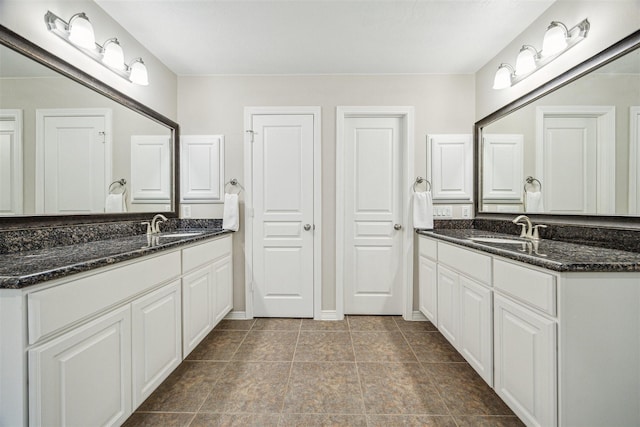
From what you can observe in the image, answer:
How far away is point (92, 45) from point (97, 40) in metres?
0.23

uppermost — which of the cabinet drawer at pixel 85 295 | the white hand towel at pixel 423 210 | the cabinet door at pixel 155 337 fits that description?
the white hand towel at pixel 423 210

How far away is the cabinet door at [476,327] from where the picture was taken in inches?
59.4

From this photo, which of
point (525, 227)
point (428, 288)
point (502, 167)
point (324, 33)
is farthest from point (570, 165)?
point (324, 33)

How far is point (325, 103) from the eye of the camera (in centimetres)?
271

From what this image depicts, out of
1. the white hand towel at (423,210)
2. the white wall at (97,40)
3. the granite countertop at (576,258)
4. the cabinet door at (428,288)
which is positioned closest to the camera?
the granite countertop at (576,258)

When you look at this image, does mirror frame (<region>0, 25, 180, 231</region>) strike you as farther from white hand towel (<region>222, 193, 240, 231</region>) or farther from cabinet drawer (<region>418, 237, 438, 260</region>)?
cabinet drawer (<region>418, 237, 438, 260</region>)

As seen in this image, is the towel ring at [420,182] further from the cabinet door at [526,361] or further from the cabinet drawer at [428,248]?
the cabinet door at [526,361]

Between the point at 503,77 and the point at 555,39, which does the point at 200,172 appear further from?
the point at 555,39

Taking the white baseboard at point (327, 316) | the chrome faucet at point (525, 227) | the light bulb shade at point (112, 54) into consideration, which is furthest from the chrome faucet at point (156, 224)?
the chrome faucet at point (525, 227)

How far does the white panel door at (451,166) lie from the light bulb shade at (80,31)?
2697 mm

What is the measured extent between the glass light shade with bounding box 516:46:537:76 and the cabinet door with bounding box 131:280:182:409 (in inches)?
112

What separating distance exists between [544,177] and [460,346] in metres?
1.28

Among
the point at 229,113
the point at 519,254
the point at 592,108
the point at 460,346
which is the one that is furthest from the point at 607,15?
the point at 229,113

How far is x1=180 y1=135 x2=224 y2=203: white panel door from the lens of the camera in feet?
8.87
